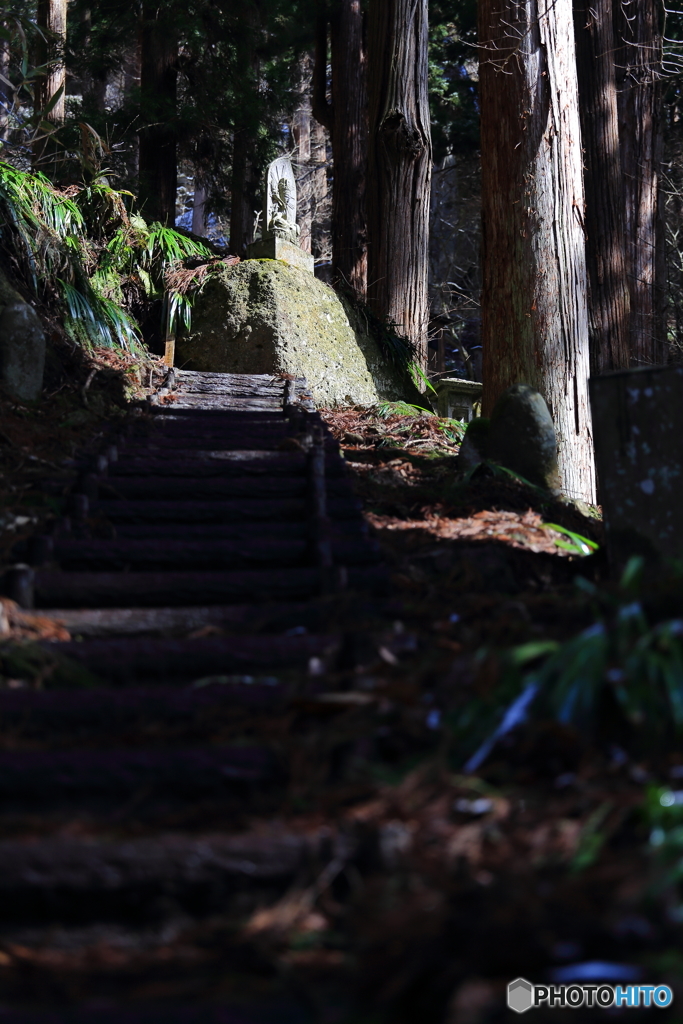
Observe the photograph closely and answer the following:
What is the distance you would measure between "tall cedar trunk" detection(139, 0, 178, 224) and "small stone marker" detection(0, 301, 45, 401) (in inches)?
194

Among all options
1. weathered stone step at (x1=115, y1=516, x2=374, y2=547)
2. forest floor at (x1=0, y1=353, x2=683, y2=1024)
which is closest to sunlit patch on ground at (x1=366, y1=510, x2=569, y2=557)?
weathered stone step at (x1=115, y1=516, x2=374, y2=547)

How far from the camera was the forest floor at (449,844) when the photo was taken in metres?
1.23

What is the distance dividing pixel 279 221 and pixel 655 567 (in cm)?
687

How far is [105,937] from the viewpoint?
57.7 inches

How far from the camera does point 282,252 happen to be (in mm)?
8508

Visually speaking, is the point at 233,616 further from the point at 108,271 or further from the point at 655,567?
the point at 108,271

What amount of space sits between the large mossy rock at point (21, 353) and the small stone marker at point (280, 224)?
3786 mm

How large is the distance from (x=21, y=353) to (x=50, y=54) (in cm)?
723

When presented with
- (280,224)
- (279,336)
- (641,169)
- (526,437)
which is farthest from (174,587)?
(641,169)

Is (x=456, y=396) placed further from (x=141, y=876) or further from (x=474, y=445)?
(x=141, y=876)

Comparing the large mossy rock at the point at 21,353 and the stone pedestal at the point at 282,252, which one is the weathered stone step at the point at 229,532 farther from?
the stone pedestal at the point at 282,252

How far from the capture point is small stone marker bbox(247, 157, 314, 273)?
852cm

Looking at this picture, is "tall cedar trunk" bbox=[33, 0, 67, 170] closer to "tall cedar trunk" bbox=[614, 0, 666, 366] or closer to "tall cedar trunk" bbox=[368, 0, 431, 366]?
"tall cedar trunk" bbox=[368, 0, 431, 366]

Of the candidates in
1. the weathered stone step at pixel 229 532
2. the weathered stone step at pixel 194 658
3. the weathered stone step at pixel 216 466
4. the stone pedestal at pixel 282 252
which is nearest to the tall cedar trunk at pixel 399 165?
the stone pedestal at pixel 282 252
